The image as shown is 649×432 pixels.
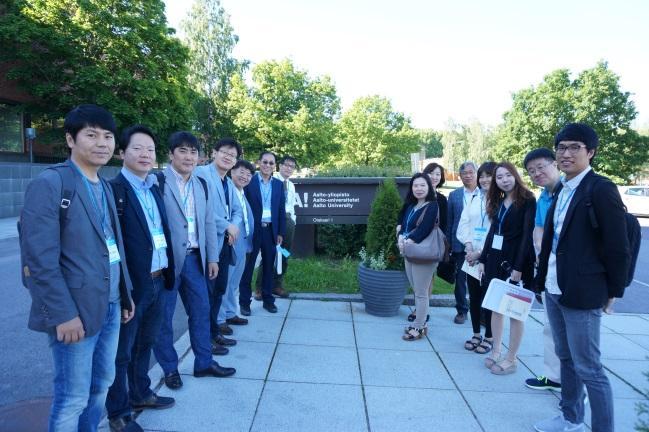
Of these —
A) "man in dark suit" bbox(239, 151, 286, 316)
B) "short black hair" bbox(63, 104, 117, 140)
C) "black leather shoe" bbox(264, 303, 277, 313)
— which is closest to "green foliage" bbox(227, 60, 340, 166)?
"man in dark suit" bbox(239, 151, 286, 316)

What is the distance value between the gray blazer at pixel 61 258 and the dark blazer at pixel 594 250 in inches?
112

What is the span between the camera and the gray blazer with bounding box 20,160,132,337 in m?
1.96

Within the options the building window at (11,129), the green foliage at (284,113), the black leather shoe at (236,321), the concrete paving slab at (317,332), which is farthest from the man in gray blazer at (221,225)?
the green foliage at (284,113)

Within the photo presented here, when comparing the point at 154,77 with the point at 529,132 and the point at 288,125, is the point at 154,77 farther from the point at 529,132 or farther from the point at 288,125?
the point at 529,132

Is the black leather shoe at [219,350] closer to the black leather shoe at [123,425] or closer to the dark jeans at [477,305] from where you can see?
Answer: the black leather shoe at [123,425]

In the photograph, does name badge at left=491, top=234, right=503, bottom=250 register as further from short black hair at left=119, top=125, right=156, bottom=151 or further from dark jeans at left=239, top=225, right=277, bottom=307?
short black hair at left=119, top=125, right=156, bottom=151

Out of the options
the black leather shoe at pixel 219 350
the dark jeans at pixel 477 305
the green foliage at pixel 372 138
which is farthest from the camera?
the green foliage at pixel 372 138

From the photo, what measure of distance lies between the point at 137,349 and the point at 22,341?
2.46 m

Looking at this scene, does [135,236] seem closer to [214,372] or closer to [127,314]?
[127,314]

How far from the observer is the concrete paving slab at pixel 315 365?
3793mm

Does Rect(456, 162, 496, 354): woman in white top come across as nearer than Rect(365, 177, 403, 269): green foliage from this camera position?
Yes

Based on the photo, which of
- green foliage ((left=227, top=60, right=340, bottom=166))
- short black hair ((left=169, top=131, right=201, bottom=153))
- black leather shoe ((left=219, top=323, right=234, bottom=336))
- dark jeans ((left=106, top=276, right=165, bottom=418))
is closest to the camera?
dark jeans ((left=106, top=276, right=165, bottom=418))

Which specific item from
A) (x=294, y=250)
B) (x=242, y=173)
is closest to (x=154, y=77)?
(x=294, y=250)

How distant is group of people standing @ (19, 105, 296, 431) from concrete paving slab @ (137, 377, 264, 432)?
0.10 m
